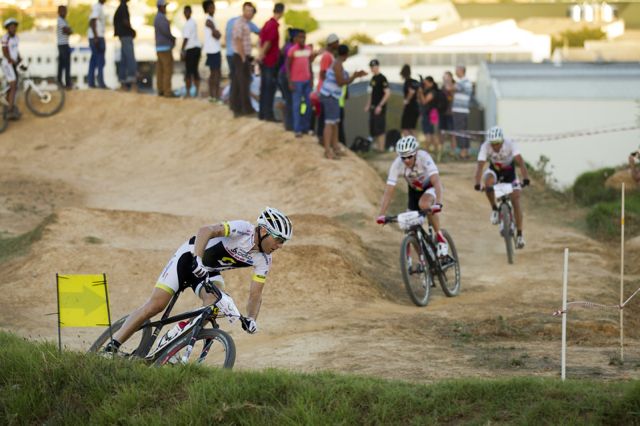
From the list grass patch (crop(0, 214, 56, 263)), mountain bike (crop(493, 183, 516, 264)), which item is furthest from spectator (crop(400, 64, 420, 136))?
grass patch (crop(0, 214, 56, 263))

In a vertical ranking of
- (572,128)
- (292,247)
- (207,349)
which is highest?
(207,349)

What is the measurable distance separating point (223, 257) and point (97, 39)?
18.5 meters

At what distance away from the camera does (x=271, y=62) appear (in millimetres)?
24031

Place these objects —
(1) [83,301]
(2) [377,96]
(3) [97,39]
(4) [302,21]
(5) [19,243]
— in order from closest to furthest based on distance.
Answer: (1) [83,301], (5) [19,243], (2) [377,96], (3) [97,39], (4) [302,21]

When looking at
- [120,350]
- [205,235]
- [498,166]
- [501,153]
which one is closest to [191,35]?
[498,166]

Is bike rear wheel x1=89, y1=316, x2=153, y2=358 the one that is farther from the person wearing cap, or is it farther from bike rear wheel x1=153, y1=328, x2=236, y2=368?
the person wearing cap

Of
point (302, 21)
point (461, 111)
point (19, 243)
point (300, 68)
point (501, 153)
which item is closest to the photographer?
point (19, 243)

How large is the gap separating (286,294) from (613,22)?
143 m

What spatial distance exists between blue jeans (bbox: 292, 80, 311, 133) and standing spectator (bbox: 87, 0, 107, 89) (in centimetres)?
615

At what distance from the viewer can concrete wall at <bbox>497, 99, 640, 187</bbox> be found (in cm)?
3055

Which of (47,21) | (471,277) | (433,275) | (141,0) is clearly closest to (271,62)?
(471,277)

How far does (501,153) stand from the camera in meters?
19.2

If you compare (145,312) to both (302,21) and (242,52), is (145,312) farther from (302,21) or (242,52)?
(302,21)

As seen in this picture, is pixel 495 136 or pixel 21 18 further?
pixel 21 18
